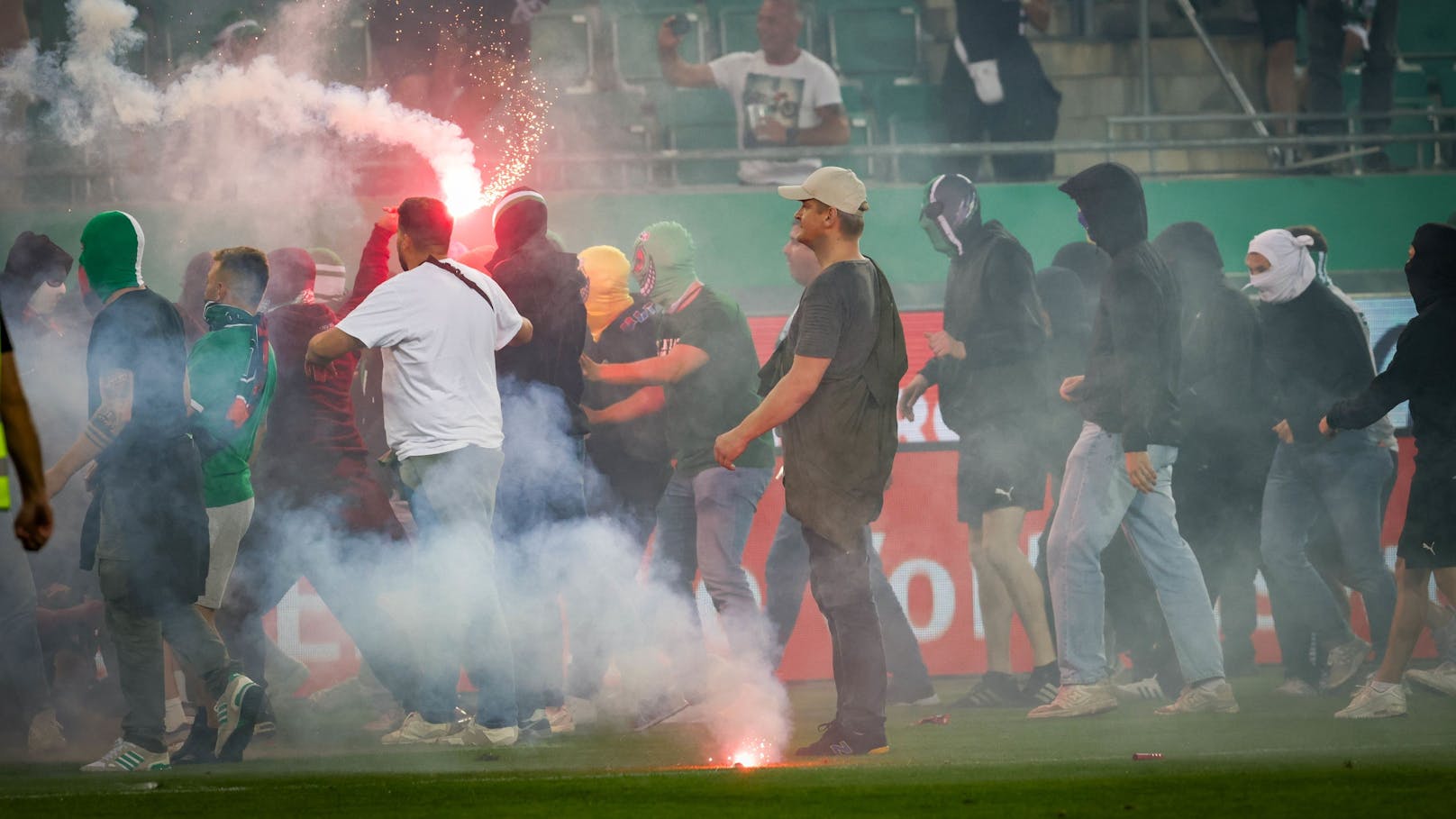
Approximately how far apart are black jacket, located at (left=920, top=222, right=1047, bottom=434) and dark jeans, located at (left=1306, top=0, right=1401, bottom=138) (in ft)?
16.1

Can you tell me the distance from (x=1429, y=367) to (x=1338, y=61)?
5.36 m

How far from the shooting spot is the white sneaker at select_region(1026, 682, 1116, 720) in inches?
262

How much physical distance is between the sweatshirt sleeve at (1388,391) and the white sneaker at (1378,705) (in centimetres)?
108

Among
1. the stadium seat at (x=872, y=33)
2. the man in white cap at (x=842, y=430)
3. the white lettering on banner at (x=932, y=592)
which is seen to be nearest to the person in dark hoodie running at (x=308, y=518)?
the man in white cap at (x=842, y=430)

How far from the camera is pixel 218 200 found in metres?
8.72

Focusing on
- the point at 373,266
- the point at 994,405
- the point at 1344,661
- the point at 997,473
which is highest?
the point at 373,266

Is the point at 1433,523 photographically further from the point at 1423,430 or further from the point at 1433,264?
the point at 1433,264

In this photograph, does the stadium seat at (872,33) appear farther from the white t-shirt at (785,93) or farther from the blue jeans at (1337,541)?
the blue jeans at (1337,541)

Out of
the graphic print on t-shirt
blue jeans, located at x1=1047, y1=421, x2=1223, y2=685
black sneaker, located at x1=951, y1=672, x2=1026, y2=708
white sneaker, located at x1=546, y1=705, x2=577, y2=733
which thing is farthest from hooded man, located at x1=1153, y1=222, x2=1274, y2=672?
the graphic print on t-shirt

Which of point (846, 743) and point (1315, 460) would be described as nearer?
point (846, 743)

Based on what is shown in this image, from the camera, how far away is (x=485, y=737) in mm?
6031

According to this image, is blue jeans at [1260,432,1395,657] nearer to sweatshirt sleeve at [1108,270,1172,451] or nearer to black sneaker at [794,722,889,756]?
sweatshirt sleeve at [1108,270,1172,451]

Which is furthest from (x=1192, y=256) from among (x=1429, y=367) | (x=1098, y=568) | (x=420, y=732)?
(x=420, y=732)

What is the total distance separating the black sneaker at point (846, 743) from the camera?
5555 millimetres
